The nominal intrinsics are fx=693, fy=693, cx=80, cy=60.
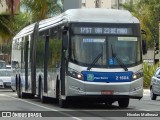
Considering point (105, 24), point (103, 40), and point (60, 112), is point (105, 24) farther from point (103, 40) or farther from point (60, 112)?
→ point (60, 112)

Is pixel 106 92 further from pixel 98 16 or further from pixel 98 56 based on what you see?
pixel 98 16

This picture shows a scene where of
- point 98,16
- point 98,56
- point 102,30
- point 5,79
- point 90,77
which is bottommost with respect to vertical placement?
point 5,79

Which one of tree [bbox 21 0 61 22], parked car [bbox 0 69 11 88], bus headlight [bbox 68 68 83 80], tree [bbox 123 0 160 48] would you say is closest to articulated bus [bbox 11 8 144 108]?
bus headlight [bbox 68 68 83 80]

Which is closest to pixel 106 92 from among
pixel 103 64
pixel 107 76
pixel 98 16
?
pixel 107 76

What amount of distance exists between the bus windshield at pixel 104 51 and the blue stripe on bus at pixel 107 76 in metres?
0.26

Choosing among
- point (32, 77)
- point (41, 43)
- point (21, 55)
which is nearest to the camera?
point (41, 43)

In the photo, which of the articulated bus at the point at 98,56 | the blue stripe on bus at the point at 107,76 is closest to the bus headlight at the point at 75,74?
the articulated bus at the point at 98,56

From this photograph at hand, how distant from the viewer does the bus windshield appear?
73.6 feet

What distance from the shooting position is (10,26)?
49562mm

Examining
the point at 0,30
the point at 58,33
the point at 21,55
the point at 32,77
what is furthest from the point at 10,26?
the point at 58,33

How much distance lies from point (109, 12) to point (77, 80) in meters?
2.82

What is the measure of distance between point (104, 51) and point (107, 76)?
0.84 m

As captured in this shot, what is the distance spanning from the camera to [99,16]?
23.2 meters

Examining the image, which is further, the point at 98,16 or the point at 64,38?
the point at 98,16
